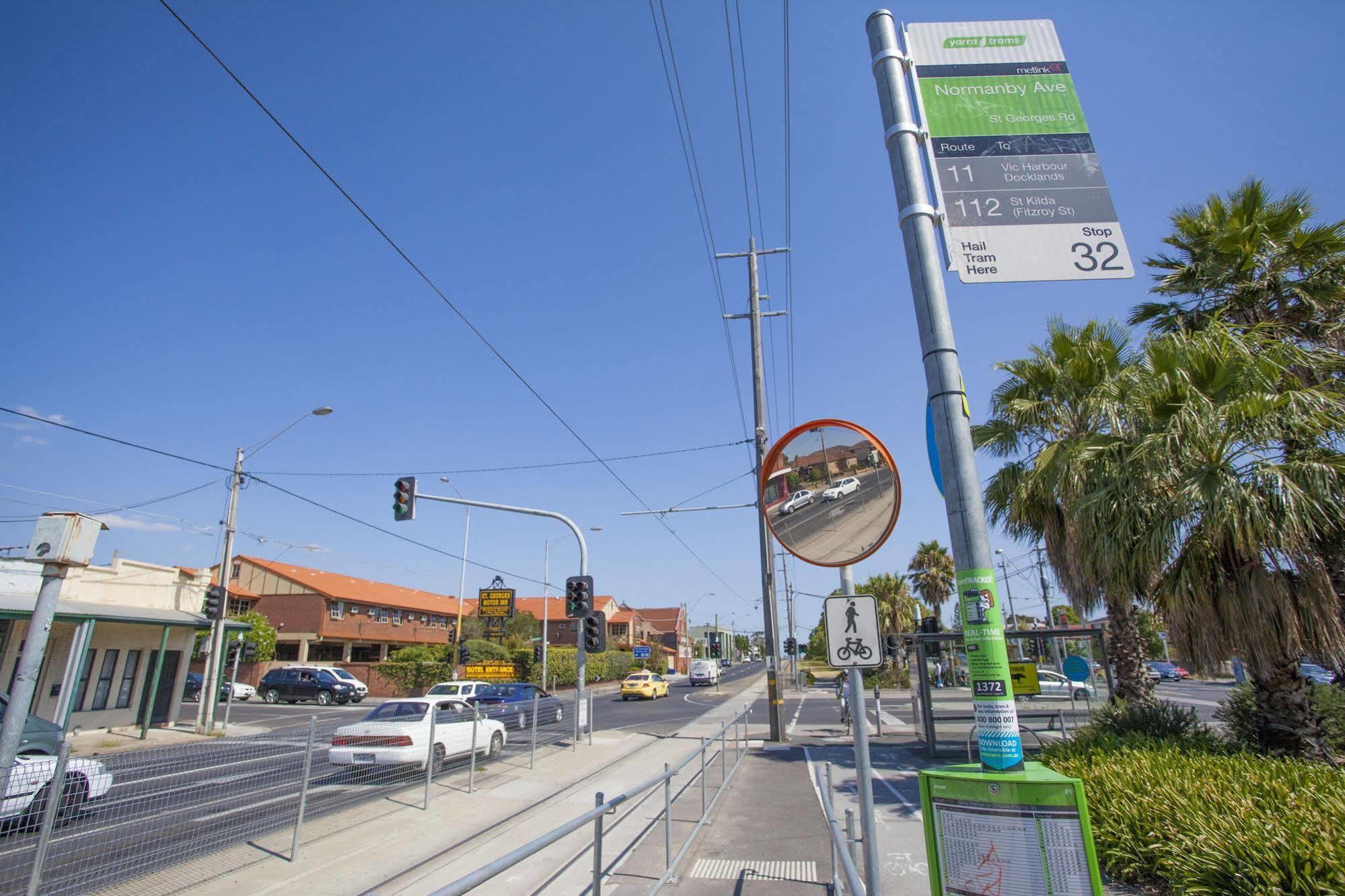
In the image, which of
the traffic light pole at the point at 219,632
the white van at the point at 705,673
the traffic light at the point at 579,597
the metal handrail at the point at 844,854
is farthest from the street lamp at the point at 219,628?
the white van at the point at 705,673

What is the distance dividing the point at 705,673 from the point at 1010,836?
5166cm

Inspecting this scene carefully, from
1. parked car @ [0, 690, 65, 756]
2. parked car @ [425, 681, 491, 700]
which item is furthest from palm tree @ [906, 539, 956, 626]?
parked car @ [0, 690, 65, 756]

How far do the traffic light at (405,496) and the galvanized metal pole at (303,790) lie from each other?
8445 mm

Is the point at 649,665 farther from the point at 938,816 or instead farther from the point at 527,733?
the point at 938,816

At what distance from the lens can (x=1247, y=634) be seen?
326 inches

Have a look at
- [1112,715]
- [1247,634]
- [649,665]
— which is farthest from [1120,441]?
[649,665]

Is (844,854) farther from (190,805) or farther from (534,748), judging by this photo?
(534,748)

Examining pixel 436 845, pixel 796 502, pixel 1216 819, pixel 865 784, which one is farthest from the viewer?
pixel 436 845

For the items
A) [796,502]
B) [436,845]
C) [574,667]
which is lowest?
[436,845]

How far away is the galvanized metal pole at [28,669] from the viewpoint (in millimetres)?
4961

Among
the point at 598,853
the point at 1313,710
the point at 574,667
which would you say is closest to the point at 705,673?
the point at 574,667

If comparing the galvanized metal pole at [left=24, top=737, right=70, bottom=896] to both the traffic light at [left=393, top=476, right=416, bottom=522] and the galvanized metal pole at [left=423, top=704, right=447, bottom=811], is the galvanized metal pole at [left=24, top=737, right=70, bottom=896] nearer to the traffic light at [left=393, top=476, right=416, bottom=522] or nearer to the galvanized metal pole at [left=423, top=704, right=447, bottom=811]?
the galvanized metal pole at [left=423, top=704, right=447, bottom=811]

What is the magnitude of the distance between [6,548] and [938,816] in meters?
32.1

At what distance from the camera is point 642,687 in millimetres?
38844
